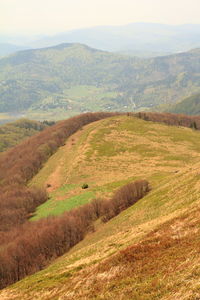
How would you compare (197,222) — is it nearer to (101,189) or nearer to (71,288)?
(71,288)

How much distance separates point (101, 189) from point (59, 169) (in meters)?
42.4

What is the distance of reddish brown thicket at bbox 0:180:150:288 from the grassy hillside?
4562mm

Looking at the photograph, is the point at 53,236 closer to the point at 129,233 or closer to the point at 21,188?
the point at 129,233

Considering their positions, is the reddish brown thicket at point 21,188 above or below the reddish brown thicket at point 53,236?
below

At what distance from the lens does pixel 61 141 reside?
182 meters

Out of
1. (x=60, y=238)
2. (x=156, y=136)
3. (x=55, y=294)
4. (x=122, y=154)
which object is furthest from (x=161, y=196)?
(x=156, y=136)

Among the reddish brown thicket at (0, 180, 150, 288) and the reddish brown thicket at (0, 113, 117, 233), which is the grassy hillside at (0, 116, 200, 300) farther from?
the reddish brown thicket at (0, 113, 117, 233)

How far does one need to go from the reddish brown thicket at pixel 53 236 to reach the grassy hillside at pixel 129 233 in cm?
456

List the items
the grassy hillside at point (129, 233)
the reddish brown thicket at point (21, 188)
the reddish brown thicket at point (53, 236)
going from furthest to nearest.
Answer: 1. the reddish brown thicket at point (21, 188)
2. the reddish brown thicket at point (53, 236)
3. the grassy hillside at point (129, 233)

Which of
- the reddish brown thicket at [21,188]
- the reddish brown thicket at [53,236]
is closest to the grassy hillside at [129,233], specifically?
the reddish brown thicket at [53,236]

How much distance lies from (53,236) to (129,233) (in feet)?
88.8

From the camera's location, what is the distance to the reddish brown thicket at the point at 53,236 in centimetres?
5540

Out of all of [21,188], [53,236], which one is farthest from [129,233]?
[21,188]

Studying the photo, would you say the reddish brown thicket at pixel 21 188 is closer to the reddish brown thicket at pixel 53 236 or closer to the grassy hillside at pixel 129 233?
the grassy hillside at pixel 129 233
